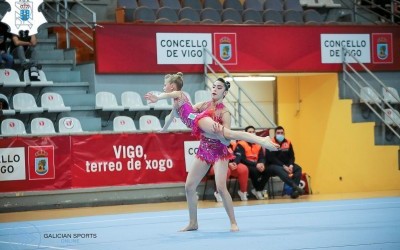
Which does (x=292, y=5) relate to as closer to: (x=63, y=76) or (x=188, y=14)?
(x=188, y=14)

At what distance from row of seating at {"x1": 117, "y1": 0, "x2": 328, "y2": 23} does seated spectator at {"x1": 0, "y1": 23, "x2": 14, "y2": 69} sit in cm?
277

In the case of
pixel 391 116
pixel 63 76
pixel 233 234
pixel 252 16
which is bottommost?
pixel 233 234

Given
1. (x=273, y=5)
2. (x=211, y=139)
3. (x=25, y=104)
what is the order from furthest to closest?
1. (x=273, y=5)
2. (x=25, y=104)
3. (x=211, y=139)

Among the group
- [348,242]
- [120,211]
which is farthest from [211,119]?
[120,211]

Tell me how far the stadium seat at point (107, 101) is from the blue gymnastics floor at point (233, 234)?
4.06 meters

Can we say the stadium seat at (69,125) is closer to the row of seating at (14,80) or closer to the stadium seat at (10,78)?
the row of seating at (14,80)

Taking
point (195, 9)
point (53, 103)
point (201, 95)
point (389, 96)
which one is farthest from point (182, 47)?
point (389, 96)

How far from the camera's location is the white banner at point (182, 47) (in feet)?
59.2

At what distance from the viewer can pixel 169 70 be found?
18.1 m

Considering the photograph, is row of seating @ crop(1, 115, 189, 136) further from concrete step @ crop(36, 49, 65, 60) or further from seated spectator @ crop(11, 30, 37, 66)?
concrete step @ crop(36, 49, 65, 60)

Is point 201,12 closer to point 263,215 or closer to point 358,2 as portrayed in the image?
A: point 358,2

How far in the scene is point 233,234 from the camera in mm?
9734

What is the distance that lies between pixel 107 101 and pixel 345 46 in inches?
252

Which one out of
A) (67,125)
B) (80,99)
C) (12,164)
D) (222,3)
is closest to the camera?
(12,164)
